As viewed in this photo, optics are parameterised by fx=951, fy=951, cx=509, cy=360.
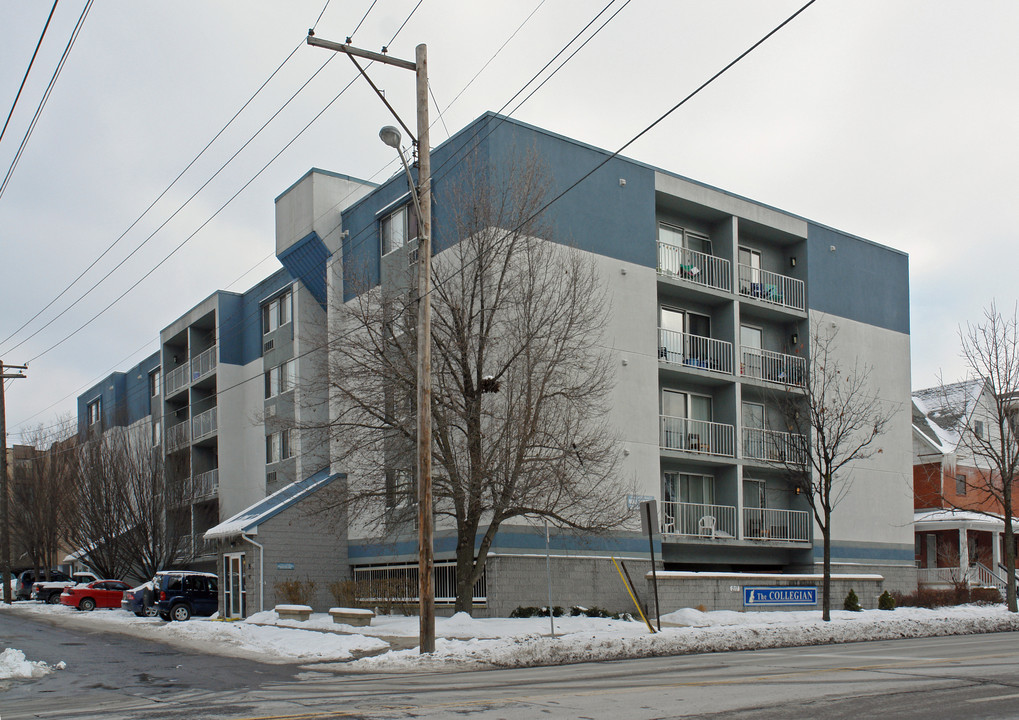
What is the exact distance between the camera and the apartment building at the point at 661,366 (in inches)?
1044

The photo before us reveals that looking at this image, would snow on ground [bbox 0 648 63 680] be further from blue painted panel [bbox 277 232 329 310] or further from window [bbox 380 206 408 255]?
blue painted panel [bbox 277 232 329 310]

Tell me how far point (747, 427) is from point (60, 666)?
22700mm

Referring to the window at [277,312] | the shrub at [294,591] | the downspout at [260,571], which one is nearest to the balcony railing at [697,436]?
the shrub at [294,591]

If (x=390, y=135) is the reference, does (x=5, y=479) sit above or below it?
below

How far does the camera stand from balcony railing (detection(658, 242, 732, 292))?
30531mm

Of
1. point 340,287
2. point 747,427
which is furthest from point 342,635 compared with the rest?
point 747,427

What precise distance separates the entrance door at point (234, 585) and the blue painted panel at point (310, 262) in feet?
32.3

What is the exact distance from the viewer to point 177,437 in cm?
4547

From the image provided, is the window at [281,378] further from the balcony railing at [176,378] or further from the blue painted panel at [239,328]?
the balcony railing at [176,378]

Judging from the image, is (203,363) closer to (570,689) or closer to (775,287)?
(775,287)

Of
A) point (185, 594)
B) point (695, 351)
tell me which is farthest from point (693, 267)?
point (185, 594)

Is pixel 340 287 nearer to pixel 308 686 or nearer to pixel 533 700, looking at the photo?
pixel 308 686

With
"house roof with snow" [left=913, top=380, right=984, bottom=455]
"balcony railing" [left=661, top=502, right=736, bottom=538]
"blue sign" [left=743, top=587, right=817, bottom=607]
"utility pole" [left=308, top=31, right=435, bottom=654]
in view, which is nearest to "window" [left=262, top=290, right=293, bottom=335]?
"balcony railing" [left=661, top=502, right=736, bottom=538]

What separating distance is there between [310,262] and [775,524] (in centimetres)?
1881
